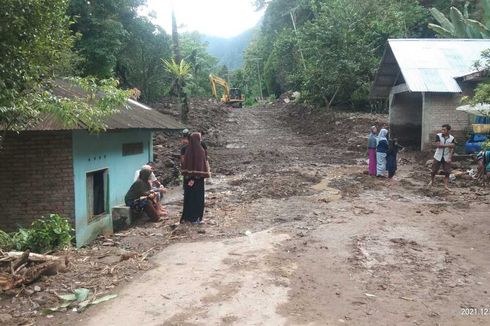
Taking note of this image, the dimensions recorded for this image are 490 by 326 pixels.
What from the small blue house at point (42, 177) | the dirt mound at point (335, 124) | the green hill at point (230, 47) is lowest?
the small blue house at point (42, 177)

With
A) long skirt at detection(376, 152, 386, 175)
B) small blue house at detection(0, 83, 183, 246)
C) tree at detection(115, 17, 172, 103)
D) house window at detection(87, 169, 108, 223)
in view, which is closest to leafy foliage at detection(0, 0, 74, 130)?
small blue house at detection(0, 83, 183, 246)

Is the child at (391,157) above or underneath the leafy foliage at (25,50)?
underneath

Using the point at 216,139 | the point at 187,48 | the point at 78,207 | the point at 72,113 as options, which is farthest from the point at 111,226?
the point at 187,48

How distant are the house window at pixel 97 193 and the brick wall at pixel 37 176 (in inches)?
44.6

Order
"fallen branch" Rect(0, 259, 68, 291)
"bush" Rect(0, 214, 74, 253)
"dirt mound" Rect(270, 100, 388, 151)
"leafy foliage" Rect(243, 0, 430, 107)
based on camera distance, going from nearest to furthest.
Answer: "fallen branch" Rect(0, 259, 68, 291) < "bush" Rect(0, 214, 74, 253) < "dirt mound" Rect(270, 100, 388, 151) < "leafy foliage" Rect(243, 0, 430, 107)

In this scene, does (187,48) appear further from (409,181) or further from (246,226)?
(246,226)

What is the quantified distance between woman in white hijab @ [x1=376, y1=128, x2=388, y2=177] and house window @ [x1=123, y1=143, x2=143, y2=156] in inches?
276

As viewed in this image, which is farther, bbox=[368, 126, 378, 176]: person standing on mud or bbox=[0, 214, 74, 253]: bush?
bbox=[368, 126, 378, 176]: person standing on mud

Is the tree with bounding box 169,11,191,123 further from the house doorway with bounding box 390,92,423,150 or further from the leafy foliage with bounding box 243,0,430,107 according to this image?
the house doorway with bounding box 390,92,423,150

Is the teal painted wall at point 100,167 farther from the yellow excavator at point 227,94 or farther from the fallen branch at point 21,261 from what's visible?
the yellow excavator at point 227,94

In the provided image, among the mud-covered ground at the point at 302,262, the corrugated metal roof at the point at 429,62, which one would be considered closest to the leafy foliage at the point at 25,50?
the mud-covered ground at the point at 302,262

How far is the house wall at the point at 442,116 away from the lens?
17.4 metres

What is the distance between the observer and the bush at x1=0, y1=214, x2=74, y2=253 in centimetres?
668

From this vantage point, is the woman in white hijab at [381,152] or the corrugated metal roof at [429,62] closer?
the woman in white hijab at [381,152]
